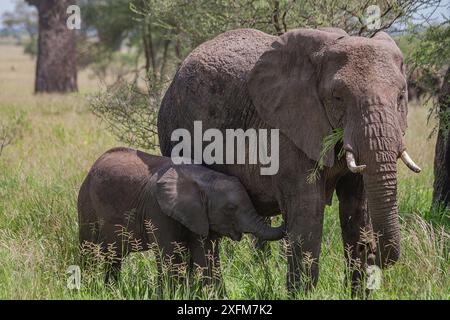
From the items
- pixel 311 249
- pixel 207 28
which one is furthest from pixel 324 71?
pixel 207 28

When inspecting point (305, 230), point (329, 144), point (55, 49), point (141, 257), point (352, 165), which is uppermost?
point (55, 49)

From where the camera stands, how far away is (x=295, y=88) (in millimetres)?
5102

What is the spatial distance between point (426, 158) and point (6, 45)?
4164 inches

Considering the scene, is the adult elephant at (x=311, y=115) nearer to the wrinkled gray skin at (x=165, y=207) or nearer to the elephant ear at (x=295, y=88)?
the elephant ear at (x=295, y=88)

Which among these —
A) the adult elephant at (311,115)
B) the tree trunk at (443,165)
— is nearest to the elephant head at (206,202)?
the adult elephant at (311,115)

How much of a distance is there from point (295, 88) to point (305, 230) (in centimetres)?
88

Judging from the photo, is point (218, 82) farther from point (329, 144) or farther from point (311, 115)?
point (329, 144)

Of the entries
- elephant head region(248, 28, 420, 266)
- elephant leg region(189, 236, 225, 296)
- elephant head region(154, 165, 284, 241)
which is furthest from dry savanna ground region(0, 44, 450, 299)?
elephant head region(248, 28, 420, 266)

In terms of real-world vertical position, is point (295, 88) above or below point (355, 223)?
above

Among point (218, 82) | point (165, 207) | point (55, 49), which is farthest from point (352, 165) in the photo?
point (55, 49)

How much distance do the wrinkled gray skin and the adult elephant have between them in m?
0.26

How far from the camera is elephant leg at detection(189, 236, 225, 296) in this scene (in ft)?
17.0

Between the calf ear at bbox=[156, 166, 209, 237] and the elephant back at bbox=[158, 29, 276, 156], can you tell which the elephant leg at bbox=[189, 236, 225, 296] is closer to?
the calf ear at bbox=[156, 166, 209, 237]
